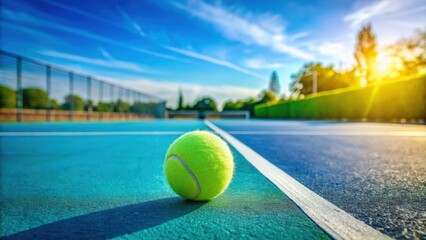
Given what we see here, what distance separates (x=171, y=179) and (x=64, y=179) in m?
1.11

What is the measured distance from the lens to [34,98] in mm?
17594

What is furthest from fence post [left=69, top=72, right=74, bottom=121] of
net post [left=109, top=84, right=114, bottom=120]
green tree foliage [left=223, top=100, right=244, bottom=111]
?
green tree foliage [left=223, top=100, right=244, bottom=111]

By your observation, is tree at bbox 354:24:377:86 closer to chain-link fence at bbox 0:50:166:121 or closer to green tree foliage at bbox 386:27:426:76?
green tree foliage at bbox 386:27:426:76

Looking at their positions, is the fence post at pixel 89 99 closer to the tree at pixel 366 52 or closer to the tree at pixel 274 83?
the tree at pixel 366 52

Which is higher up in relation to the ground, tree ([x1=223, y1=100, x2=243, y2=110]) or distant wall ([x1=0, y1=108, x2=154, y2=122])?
tree ([x1=223, y1=100, x2=243, y2=110])

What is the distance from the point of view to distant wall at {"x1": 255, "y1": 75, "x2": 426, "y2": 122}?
14641mm

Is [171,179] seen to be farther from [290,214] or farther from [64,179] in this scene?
[64,179]

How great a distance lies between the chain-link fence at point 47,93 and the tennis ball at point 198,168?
17.9 metres

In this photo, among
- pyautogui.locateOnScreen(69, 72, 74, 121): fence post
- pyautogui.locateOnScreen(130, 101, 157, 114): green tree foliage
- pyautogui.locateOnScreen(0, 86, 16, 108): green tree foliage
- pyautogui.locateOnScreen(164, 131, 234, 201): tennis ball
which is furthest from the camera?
pyautogui.locateOnScreen(130, 101, 157, 114): green tree foliage

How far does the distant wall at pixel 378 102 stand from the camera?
1464 cm

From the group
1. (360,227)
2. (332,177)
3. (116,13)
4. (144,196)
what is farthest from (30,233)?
(116,13)

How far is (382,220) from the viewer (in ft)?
4.15

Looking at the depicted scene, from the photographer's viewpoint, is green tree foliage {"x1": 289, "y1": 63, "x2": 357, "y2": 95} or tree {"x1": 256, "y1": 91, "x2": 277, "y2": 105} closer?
green tree foliage {"x1": 289, "y1": 63, "x2": 357, "y2": 95}

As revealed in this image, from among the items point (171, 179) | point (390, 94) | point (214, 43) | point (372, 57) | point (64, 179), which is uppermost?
point (372, 57)
